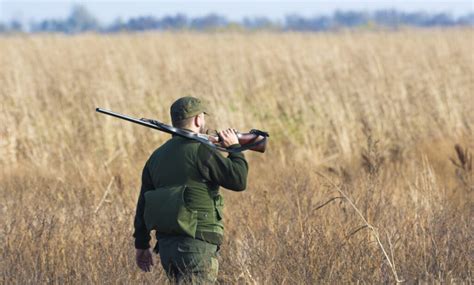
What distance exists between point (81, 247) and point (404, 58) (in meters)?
10.9

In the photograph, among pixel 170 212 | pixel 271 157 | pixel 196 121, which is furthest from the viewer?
pixel 271 157

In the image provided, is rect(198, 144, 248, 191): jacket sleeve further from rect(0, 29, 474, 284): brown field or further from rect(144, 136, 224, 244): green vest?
rect(0, 29, 474, 284): brown field

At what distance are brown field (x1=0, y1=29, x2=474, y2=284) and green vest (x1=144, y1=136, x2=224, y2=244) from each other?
1.48 feet

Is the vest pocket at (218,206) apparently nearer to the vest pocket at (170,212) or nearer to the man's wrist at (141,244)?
the vest pocket at (170,212)

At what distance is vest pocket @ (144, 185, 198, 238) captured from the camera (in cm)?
420

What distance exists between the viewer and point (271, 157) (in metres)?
8.88

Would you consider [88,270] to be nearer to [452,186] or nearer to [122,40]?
[452,186]

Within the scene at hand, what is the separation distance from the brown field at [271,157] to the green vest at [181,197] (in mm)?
452

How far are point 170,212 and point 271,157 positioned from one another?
472 cm

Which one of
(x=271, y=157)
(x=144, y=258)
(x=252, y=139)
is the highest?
(x=252, y=139)

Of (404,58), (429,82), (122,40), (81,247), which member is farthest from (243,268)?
(122,40)

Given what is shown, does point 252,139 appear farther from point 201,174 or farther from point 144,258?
point 144,258

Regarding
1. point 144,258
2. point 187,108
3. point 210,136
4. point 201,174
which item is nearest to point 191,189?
point 201,174

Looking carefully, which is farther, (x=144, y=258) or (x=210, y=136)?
(x=144, y=258)
